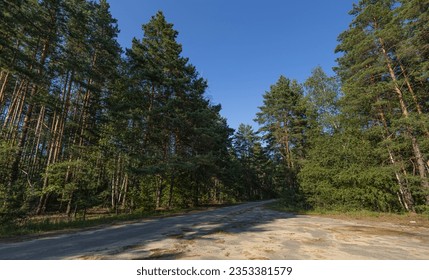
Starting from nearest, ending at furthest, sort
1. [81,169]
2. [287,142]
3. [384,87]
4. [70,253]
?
[70,253] → [81,169] → [384,87] → [287,142]

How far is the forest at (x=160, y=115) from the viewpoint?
1286cm

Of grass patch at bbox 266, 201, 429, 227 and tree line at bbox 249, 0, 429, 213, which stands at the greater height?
tree line at bbox 249, 0, 429, 213

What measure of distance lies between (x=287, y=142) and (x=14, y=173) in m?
26.9

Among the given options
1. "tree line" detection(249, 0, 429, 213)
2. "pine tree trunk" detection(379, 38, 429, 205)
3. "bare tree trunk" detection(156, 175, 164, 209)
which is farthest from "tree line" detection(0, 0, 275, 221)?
"pine tree trunk" detection(379, 38, 429, 205)

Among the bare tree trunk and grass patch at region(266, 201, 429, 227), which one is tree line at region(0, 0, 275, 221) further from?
grass patch at region(266, 201, 429, 227)

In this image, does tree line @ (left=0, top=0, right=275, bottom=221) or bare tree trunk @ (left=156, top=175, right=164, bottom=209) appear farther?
bare tree trunk @ (left=156, top=175, right=164, bottom=209)

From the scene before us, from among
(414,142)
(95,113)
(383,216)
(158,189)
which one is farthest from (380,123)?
(95,113)

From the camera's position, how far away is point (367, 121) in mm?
17859

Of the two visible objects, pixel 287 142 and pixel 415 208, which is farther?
pixel 287 142

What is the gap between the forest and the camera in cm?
1286

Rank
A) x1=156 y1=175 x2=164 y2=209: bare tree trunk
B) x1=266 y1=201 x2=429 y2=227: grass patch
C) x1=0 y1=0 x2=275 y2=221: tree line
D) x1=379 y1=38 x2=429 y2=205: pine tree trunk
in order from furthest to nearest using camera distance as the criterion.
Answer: x1=156 y1=175 x2=164 y2=209: bare tree trunk, x1=379 y1=38 x2=429 y2=205: pine tree trunk, x1=0 y1=0 x2=275 y2=221: tree line, x1=266 y1=201 x2=429 y2=227: grass patch

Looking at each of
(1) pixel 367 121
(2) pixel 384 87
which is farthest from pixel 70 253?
(1) pixel 367 121
